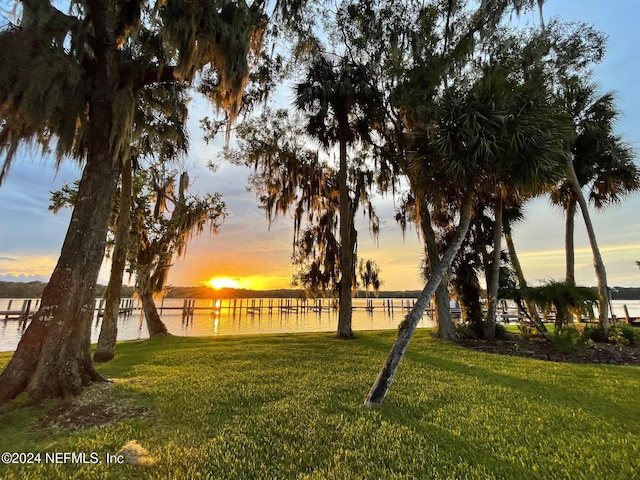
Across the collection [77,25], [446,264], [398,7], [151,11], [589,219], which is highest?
[398,7]

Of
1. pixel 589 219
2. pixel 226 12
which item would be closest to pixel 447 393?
pixel 226 12

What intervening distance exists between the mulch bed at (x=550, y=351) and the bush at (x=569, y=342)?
82mm

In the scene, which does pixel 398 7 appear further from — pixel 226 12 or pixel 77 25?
pixel 77 25

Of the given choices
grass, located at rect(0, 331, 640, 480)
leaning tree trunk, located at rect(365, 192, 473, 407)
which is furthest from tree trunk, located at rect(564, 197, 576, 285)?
leaning tree trunk, located at rect(365, 192, 473, 407)

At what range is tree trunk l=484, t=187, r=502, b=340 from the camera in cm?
1009

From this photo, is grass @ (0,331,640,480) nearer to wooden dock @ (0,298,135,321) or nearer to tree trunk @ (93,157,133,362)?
tree trunk @ (93,157,133,362)

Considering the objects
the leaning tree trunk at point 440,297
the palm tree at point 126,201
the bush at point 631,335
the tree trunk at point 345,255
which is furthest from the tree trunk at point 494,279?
the palm tree at point 126,201

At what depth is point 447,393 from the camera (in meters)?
4.53

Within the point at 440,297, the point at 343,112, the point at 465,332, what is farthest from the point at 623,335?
the point at 343,112

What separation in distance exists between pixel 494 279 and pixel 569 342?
8.44 feet

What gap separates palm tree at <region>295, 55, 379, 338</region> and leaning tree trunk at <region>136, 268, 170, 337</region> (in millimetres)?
7274

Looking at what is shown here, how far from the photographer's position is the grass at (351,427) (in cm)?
248

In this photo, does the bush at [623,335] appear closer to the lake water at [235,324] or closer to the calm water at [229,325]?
the lake water at [235,324]

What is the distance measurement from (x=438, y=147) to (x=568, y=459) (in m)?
4.75
